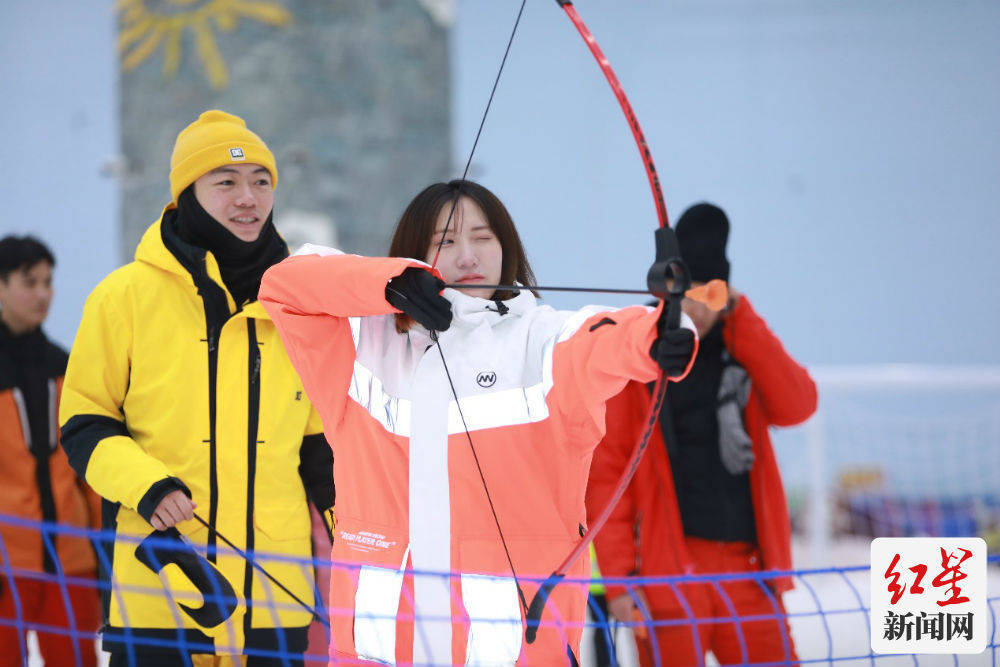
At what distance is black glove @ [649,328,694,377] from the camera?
1104mm

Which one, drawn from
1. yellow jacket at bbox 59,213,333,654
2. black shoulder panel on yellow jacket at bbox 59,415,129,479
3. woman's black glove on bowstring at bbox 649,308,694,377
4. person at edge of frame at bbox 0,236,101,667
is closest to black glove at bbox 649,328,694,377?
woman's black glove on bowstring at bbox 649,308,694,377

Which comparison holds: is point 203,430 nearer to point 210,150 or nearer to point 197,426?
point 197,426

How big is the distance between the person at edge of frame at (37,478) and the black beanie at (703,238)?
1.46 m

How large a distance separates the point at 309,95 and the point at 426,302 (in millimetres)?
3936

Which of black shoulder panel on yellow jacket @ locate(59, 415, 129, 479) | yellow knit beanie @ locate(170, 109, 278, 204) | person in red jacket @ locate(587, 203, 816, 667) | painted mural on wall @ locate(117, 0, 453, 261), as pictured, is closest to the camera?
black shoulder panel on yellow jacket @ locate(59, 415, 129, 479)

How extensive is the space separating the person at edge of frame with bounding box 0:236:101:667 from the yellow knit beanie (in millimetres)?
759

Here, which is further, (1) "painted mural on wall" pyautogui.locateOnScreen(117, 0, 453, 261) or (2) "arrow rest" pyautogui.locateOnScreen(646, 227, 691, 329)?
(1) "painted mural on wall" pyautogui.locateOnScreen(117, 0, 453, 261)

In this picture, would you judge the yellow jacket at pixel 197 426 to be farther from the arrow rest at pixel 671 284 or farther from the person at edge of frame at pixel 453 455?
the arrow rest at pixel 671 284

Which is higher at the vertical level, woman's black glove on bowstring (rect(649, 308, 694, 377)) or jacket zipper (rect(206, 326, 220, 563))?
woman's black glove on bowstring (rect(649, 308, 694, 377))

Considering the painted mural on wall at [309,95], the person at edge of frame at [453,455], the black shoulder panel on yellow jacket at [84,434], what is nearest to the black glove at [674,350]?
the person at edge of frame at [453,455]

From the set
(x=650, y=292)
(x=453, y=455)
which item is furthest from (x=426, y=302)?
(x=650, y=292)

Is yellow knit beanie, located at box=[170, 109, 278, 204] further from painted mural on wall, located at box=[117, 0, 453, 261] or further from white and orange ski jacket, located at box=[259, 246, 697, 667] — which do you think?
painted mural on wall, located at box=[117, 0, 453, 261]

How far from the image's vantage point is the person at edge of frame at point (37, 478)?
2238mm

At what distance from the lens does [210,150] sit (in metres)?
1.78
